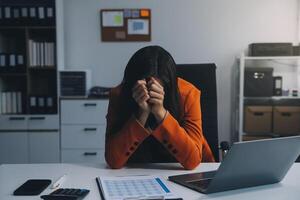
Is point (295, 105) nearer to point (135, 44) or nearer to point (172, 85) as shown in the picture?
point (135, 44)

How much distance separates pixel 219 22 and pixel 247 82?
73 centimetres

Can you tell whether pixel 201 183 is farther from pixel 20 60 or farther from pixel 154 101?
pixel 20 60

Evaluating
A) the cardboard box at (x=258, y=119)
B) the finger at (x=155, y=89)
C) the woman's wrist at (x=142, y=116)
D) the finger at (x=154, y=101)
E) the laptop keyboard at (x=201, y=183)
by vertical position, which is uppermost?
the finger at (x=155, y=89)

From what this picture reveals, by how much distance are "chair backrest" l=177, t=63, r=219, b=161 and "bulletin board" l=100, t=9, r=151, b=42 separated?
1.98m

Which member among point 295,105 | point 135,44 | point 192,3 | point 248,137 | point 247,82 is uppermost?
point 192,3

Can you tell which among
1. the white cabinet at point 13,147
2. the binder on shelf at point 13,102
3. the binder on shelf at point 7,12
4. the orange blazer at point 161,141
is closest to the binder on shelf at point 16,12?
the binder on shelf at point 7,12

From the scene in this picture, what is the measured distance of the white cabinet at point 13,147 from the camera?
Result: 3.53m

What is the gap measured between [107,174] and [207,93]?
762 mm

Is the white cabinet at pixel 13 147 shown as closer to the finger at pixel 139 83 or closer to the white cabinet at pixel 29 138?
the white cabinet at pixel 29 138

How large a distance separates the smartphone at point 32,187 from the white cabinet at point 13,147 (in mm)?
2446

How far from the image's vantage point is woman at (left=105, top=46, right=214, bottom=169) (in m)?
1.41

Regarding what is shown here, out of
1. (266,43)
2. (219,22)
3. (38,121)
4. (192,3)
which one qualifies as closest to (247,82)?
(266,43)

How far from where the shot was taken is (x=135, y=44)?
3.84 metres

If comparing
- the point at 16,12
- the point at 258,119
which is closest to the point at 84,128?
the point at 16,12
